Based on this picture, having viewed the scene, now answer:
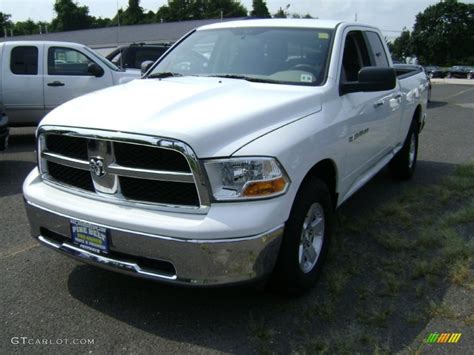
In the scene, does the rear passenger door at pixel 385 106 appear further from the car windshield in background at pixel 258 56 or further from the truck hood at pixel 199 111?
the truck hood at pixel 199 111

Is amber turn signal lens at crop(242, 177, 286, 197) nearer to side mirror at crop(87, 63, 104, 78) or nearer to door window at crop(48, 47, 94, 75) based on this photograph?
side mirror at crop(87, 63, 104, 78)

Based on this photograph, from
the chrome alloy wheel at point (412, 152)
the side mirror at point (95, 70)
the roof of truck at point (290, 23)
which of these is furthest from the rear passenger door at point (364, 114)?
the side mirror at point (95, 70)

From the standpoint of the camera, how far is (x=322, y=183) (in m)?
3.39

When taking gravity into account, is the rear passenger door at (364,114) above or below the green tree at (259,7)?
below

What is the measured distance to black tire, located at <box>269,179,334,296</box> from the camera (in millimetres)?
2992

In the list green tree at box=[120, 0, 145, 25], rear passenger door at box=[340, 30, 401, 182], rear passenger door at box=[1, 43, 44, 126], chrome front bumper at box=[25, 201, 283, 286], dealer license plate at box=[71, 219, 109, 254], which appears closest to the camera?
chrome front bumper at box=[25, 201, 283, 286]

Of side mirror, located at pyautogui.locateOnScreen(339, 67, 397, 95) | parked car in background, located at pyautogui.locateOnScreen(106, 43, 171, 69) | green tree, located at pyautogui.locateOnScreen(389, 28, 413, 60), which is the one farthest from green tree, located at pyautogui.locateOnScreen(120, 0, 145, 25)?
side mirror, located at pyautogui.locateOnScreen(339, 67, 397, 95)

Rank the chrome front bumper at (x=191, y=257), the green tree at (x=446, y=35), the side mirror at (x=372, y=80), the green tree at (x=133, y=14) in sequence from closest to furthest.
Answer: the chrome front bumper at (x=191, y=257) < the side mirror at (x=372, y=80) < the green tree at (x=446, y=35) < the green tree at (x=133, y=14)

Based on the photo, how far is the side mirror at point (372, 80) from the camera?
3.69 meters

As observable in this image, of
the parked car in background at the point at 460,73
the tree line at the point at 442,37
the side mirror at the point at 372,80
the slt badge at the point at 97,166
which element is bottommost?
the parked car in background at the point at 460,73

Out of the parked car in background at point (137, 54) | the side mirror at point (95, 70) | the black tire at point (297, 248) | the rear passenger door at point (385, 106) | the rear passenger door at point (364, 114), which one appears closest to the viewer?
the black tire at point (297, 248)

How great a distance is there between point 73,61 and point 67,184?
266 inches

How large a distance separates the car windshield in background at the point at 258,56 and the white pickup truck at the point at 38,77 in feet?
16.4

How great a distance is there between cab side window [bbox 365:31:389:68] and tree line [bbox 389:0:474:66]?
8321 centimetres
